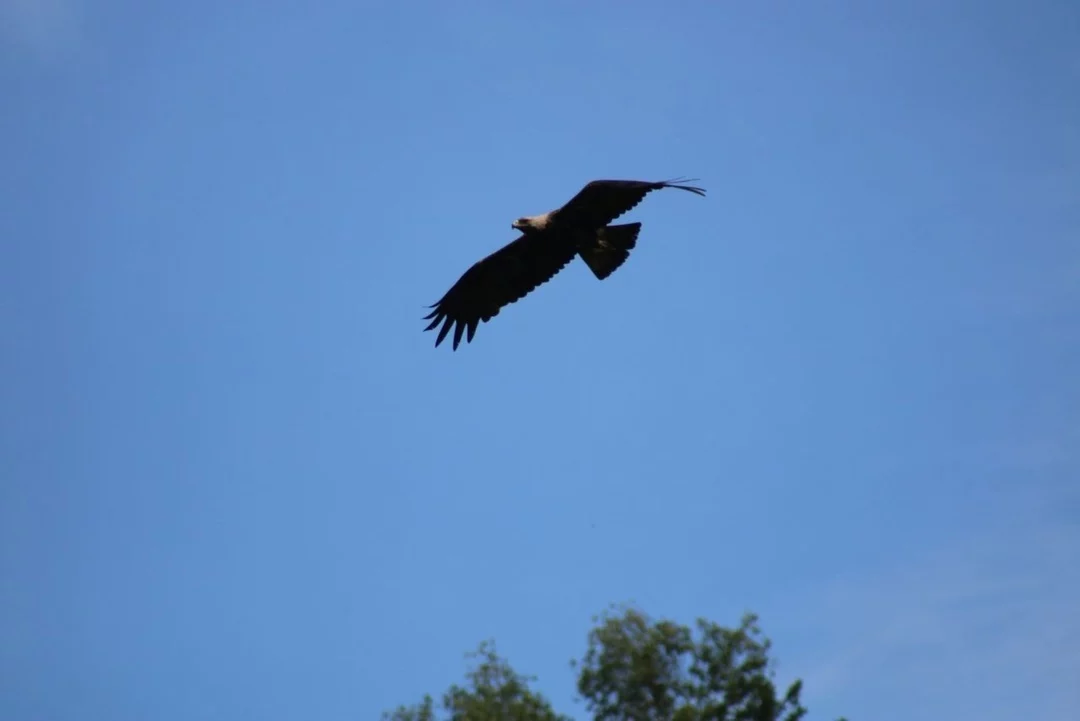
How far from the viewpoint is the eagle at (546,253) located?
19281 millimetres

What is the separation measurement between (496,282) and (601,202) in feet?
7.51

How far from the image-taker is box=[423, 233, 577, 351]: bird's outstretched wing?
20562 millimetres

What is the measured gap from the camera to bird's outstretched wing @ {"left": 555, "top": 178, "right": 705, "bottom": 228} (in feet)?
61.9

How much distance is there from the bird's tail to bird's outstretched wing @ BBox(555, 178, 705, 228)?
9.2 inches

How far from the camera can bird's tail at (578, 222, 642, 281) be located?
1998 centimetres

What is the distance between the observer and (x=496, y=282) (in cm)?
2102

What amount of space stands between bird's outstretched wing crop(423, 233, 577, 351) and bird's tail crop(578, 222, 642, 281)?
391 millimetres

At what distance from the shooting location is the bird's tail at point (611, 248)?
787 inches

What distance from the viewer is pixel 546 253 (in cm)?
2059

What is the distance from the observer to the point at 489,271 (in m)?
20.9

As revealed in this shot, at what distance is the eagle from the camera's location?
63.3 feet

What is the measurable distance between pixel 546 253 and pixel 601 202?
151 centimetres

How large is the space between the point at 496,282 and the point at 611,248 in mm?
1761

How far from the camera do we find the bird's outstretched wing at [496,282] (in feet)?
67.5
